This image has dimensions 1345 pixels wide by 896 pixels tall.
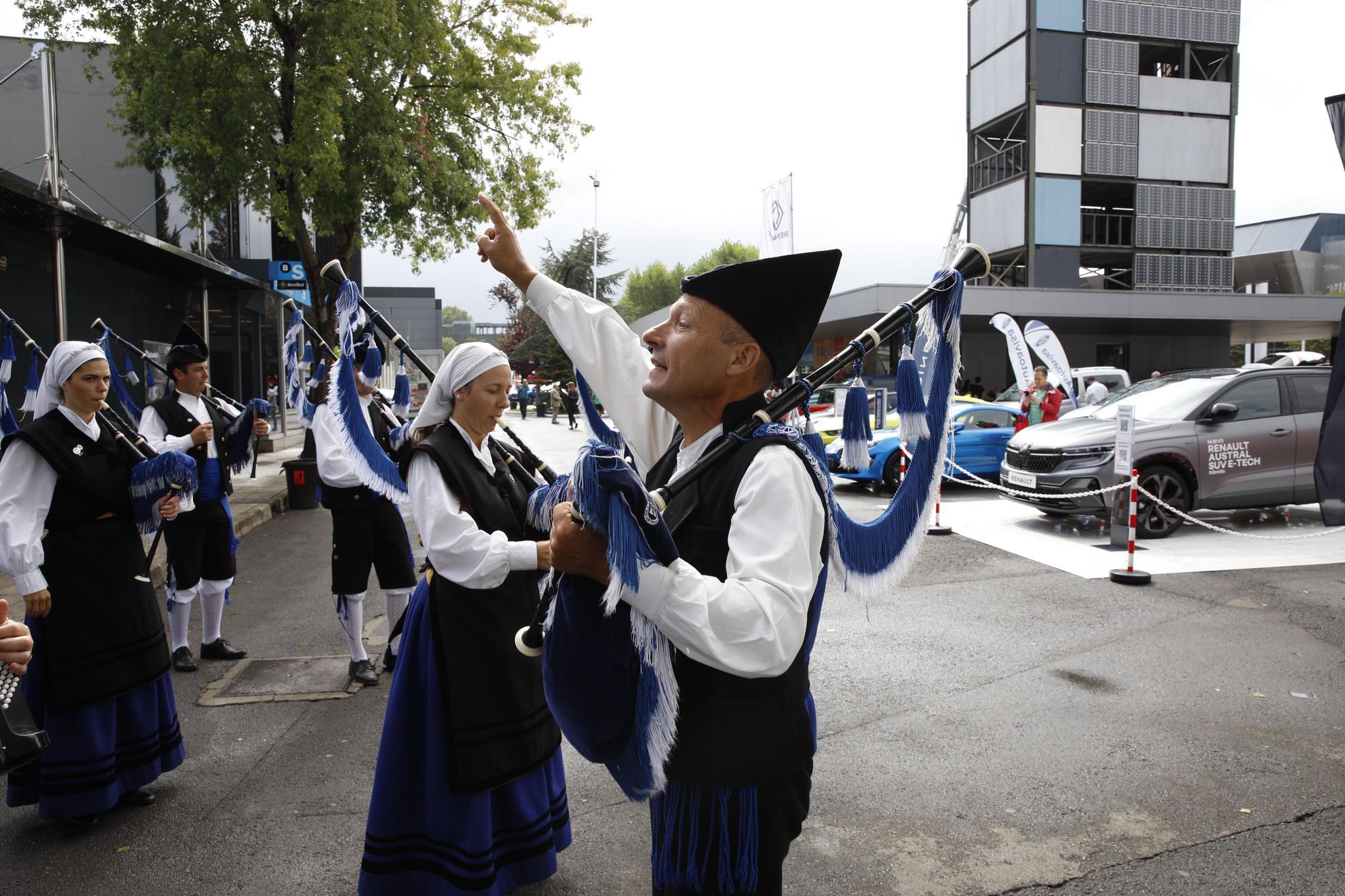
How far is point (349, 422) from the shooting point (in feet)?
12.1

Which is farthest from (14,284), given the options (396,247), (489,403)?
(489,403)

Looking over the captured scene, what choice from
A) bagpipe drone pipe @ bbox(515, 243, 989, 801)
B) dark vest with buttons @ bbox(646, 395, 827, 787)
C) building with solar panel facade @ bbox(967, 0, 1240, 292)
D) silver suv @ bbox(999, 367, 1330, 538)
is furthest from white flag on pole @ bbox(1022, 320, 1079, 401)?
dark vest with buttons @ bbox(646, 395, 827, 787)

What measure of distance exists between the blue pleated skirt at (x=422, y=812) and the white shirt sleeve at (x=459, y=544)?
24 cm

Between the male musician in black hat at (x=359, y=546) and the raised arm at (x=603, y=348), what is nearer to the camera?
the raised arm at (x=603, y=348)

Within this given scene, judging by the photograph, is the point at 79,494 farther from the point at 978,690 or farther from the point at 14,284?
the point at 14,284

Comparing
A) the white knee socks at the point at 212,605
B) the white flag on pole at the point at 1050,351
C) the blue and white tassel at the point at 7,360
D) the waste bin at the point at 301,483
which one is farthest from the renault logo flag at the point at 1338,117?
the white flag on pole at the point at 1050,351

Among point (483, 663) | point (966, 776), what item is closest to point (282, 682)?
point (483, 663)

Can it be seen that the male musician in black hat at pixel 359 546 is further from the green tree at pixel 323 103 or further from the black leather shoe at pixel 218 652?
the green tree at pixel 323 103

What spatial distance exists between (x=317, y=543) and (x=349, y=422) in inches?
275

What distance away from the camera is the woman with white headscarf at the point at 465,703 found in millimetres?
2844

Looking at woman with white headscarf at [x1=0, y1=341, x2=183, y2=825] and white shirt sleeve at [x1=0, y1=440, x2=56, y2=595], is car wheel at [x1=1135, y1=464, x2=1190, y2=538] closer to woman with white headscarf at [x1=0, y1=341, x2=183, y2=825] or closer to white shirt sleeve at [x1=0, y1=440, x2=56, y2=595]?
woman with white headscarf at [x1=0, y1=341, x2=183, y2=825]

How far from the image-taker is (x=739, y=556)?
1.51 m

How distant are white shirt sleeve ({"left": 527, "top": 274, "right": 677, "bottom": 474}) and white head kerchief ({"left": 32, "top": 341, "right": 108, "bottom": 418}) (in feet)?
8.16

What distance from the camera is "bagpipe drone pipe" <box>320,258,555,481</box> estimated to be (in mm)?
3688
